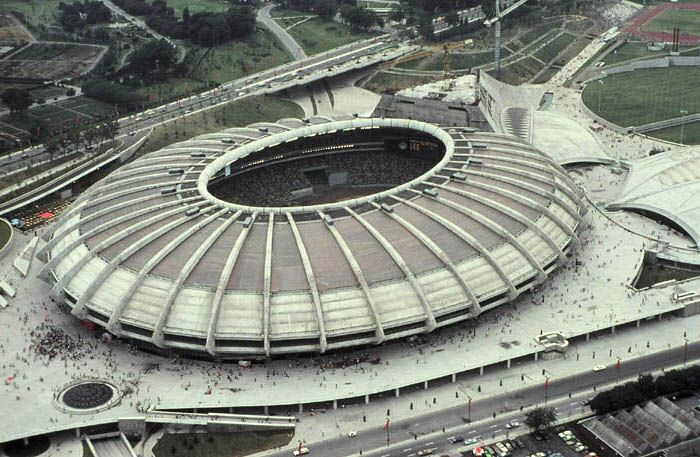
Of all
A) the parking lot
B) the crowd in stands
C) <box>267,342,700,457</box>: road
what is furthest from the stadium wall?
the parking lot

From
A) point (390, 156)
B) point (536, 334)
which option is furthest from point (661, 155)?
point (536, 334)

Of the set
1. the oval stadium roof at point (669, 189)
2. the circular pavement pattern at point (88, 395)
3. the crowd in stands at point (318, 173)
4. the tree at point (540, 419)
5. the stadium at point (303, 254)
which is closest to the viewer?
the tree at point (540, 419)

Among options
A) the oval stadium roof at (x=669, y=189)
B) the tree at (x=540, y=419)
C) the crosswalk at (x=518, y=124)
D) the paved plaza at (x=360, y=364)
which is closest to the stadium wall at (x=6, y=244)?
the paved plaza at (x=360, y=364)

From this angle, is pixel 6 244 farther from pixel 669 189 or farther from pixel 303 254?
pixel 669 189

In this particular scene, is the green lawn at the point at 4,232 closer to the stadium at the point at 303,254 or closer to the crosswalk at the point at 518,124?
the stadium at the point at 303,254

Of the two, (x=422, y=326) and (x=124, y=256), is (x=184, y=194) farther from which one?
(x=422, y=326)

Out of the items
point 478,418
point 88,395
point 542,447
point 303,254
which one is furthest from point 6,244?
point 542,447

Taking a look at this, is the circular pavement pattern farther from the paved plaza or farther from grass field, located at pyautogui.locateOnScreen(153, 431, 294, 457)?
grass field, located at pyautogui.locateOnScreen(153, 431, 294, 457)

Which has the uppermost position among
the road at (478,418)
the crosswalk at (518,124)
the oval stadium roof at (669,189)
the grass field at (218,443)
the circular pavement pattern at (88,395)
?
the crosswalk at (518,124)
